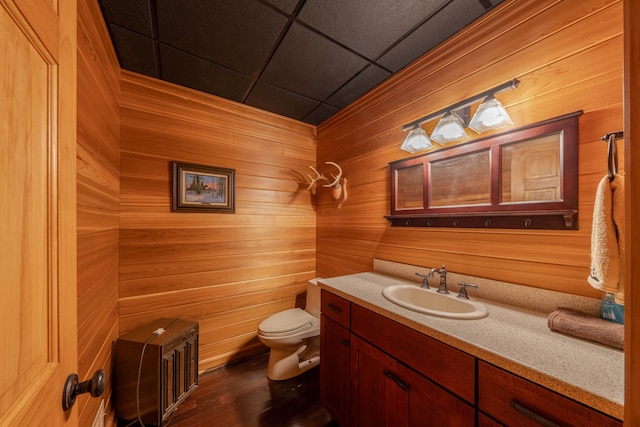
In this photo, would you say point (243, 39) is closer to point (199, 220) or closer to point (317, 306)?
point (199, 220)

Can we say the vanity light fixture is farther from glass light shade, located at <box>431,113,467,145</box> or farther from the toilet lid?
the toilet lid

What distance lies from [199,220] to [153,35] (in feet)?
4.31

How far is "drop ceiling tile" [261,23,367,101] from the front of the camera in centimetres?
149

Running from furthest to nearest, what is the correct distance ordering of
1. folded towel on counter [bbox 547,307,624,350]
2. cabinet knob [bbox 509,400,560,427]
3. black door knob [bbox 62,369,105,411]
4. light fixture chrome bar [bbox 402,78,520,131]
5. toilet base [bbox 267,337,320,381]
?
toilet base [bbox 267,337,320,381]
light fixture chrome bar [bbox 402,78,520,131]
folded towel on counter [bbox 547,307,624,350]
cabinet knob [bbox 509,400,560,427]
black door knob [bbox 62,369,105,411]

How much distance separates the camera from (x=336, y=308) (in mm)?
1464

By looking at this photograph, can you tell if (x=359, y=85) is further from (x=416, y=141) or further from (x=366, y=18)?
(x=416, y=141)

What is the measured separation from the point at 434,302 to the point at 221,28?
208 cm

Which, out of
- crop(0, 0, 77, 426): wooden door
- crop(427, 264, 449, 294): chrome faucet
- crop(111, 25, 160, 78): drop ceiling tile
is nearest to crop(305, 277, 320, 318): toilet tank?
crop(427, 264, 449, 294): chrome faucet

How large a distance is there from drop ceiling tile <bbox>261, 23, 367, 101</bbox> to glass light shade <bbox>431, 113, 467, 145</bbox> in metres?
0.74

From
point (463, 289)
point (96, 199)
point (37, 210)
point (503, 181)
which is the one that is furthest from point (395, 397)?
point (96, 199)

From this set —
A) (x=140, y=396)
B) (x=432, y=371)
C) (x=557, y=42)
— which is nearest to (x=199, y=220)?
(x=140, y=396)

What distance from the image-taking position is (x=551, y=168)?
1.10 metres

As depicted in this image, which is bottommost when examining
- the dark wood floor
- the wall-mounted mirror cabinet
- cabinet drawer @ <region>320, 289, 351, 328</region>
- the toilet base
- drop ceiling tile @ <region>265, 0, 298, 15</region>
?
the dark wood floor

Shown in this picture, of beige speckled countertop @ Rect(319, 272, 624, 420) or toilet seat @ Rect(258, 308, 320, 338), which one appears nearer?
beige speckled countertop @ Rect(319, 272, 624, 420)
